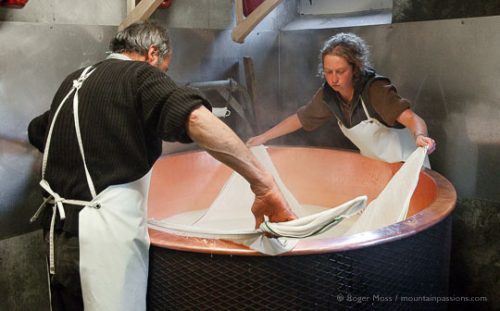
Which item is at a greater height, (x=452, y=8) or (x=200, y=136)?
(x=452, y=8)

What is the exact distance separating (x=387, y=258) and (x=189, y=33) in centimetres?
204

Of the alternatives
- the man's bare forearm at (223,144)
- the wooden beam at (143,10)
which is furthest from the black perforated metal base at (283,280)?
the wooden beam at (143,10)

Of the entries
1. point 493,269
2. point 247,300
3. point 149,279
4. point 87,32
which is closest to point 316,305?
point 247,300

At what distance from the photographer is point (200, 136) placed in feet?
4.11

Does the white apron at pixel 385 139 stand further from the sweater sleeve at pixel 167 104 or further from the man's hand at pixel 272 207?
the sweater sleeve at pixel 167 104

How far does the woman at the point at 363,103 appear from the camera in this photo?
2.36 meters

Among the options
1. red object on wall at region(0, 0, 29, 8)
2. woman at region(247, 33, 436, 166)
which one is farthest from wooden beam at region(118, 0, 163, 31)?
woman at region(247, 33, 436, 166)

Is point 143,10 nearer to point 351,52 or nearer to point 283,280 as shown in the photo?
point 351,52

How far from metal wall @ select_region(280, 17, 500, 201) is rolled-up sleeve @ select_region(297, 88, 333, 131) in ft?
1.96

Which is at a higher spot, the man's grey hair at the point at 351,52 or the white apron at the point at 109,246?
the man's grey hair at the point at 351,52

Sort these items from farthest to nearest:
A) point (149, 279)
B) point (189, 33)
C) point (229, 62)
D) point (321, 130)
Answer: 1. point (321, 130)
2. point (229, 62)
3. point (189, 33)
4. point (149, 279)

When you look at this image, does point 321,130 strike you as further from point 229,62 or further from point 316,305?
point 316,305

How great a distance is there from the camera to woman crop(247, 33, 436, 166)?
7.74 ft

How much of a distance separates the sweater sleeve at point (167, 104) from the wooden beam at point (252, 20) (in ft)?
5.91
